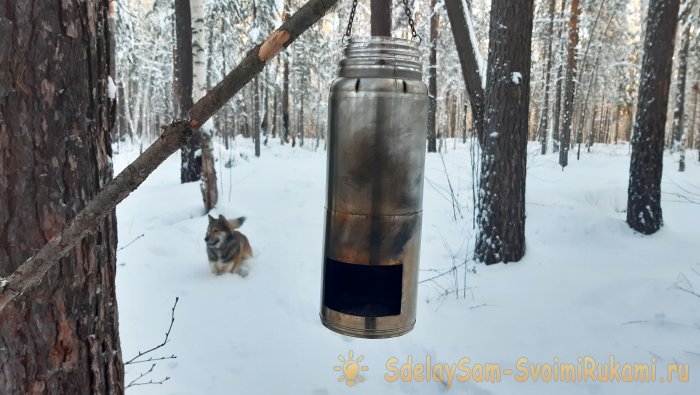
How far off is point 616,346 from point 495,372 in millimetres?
1080

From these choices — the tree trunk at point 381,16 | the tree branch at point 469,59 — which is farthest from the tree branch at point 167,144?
the tree trunk at point 381,16

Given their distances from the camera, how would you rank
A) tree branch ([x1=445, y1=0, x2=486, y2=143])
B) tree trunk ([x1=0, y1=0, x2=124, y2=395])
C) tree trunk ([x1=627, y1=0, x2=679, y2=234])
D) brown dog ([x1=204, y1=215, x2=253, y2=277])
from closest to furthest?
tree trunk ([x1=0, y1=0, x2=124, y2=395]) < brown dog ([x1=204, y1=215, x2=253, y2=277]) < tree branch ([x1=445, y1=0, x2=486, y2=143]) < tree trunk ([x1=627, y1=0, x2=679, y2=234])

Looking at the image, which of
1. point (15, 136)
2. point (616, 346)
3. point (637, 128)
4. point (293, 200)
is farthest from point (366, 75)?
point (293, 200)

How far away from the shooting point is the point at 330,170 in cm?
212

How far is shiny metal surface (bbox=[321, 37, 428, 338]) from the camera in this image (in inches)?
77.7

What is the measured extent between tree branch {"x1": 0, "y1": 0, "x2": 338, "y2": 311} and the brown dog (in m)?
4.86

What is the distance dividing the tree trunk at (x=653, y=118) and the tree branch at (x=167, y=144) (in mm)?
7284

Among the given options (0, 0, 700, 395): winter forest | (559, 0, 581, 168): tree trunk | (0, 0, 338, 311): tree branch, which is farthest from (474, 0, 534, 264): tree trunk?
(559, 0, 581, 168): tree trunk

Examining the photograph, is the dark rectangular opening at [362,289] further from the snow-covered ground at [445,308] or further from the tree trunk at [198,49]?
the tree trunk at [198,49]

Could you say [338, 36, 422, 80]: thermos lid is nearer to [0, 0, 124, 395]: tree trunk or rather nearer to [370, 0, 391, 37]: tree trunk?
[0, 0, 124, 395]: tree trunk

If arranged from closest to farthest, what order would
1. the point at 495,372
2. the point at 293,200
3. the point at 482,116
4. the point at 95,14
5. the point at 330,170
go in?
1. the point at 95,14
2. the point at 330,170
3. the point at 495,372
4. the point at 482,116
5. the point at 293,200

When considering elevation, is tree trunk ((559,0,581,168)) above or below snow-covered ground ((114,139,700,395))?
above

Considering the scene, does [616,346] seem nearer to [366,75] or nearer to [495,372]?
[495,372]

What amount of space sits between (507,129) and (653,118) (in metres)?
2.92
